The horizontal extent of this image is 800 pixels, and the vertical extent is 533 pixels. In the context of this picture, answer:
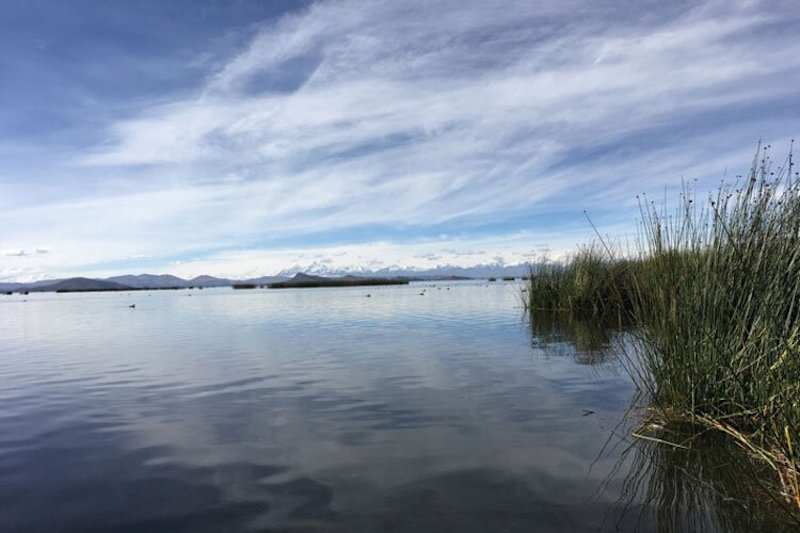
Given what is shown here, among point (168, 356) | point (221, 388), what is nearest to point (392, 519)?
point (221, 388)

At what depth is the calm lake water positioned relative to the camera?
4602mm

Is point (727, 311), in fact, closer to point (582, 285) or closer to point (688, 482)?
point (688, 482)

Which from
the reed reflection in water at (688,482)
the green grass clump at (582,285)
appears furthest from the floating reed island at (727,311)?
the green grass clump at (582,285)

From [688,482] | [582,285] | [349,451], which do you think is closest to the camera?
[688,482]

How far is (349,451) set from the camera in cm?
636

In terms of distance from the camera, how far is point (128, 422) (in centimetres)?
798

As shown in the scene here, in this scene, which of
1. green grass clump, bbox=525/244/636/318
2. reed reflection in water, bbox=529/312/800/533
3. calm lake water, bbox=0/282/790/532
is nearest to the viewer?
reed reflection in water, bbox=529/312/800/533

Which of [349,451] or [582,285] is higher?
[582,285]

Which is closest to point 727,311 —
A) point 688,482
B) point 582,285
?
point 688,482

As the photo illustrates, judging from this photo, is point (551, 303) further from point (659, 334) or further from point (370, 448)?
point (370, 448)

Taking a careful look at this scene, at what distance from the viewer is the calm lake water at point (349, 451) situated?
15.1 feet

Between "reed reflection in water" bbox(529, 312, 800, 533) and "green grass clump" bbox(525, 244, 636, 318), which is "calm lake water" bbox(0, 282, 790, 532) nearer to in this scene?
"reed reflection in water" bbox(529, 312, 800, 533)

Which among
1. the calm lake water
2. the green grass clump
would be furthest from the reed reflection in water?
the green grass clump

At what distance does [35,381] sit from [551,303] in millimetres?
22346
